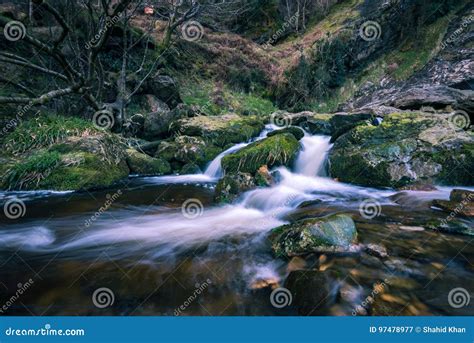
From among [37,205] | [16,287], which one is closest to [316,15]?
[37,205]

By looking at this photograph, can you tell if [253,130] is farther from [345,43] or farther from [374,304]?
[345,43]

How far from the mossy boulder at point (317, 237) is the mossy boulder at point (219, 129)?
21.7 ft

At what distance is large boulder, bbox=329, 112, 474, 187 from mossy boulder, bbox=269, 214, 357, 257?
3498 millimetres

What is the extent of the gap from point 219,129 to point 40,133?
5358mm

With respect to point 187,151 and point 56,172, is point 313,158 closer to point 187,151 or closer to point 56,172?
point 187,151

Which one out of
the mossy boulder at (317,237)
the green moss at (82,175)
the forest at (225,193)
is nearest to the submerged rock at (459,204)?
the forest at (225,193)

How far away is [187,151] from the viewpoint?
30.2 ft

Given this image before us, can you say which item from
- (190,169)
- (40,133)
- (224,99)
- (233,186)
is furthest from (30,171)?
(224,99)

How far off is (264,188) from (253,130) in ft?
15.9

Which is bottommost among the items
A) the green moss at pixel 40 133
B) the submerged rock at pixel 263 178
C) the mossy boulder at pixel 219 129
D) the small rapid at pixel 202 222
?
the small rapid at pixel 202 222

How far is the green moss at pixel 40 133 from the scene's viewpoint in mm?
7438

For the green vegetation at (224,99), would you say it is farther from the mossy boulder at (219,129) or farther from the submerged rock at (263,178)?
the submerged rock at (263,178)

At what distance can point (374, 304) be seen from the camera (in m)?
2.69

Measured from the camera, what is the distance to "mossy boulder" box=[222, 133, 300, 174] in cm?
775
